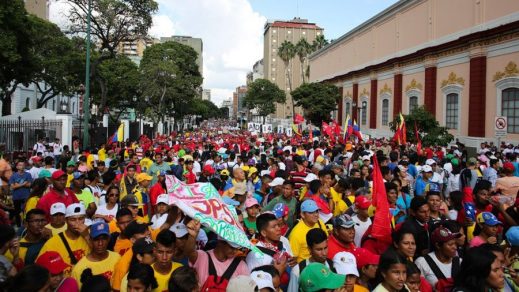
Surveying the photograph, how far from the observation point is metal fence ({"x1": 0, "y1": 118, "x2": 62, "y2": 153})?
2228 centimetres

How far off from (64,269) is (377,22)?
4476 cm

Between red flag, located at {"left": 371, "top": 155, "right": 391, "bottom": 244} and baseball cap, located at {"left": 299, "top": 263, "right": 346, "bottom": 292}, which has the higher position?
red flag, located at {"left": 371, "top": 155, "right": 391, "bottom": 244}

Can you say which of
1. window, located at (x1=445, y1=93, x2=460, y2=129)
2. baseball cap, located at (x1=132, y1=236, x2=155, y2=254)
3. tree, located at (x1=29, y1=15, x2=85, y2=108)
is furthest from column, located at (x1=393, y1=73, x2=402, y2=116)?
baseball cap, located at (x1=132, y1=236, x2=155, y2=254)

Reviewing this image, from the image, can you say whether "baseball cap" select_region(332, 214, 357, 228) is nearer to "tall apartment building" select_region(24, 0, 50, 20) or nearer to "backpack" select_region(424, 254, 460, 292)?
"backpack" select_region(424, 254, 460, 292)

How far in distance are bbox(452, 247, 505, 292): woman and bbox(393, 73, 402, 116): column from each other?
3426cm

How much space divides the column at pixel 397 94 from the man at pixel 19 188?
3183 cm

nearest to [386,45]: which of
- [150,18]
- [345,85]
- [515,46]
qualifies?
[345,85]

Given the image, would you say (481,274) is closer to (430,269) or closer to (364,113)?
(430,269)

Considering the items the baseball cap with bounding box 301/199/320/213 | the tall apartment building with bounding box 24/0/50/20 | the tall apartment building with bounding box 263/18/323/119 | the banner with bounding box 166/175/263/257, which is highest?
the tall apartment building with bounding box 263/18/323/119

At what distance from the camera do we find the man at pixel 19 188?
8959mm

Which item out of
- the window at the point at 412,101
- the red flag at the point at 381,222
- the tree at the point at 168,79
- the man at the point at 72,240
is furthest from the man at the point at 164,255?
the tree at the point at 168,79

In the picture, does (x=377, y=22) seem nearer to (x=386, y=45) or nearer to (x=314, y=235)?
(x=386, y=45)

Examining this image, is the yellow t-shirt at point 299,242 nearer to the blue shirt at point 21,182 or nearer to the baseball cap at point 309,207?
the baseball cap at point 309,207

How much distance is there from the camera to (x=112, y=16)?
22.7 m
